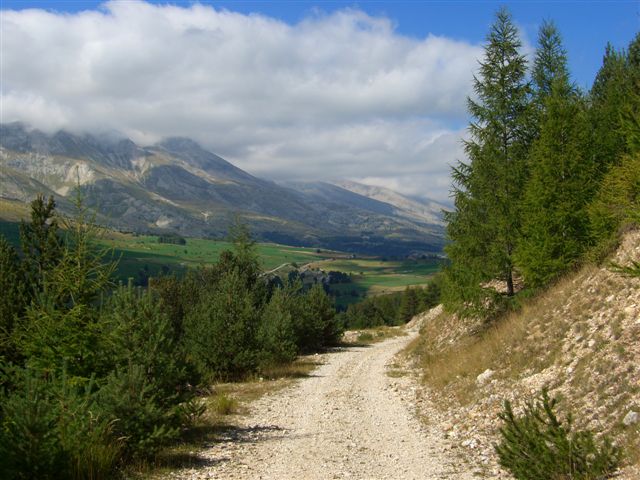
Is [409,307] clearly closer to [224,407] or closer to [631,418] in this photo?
[224,407]

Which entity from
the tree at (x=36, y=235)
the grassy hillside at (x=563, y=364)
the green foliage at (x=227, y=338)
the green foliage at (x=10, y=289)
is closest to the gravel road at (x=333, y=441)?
the grassy hillside at (x=563, y=364)

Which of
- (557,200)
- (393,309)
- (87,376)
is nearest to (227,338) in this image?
(87,376)

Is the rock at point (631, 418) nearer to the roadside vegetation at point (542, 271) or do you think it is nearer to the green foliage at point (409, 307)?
the roadside vegetation at point (542, 271)

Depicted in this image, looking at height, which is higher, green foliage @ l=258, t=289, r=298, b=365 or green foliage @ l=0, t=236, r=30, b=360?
green foliage @ l=0, t=236, r=30, b=360

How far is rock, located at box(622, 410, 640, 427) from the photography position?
9992 mm

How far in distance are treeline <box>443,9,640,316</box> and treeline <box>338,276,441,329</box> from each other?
246 feet

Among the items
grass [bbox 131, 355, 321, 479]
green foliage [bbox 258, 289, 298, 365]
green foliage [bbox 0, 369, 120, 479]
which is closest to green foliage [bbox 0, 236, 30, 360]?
grass [bbox 131, 355, 321, 479]

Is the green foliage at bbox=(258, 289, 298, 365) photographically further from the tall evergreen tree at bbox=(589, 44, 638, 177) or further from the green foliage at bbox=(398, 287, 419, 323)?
the green foliage at bbox=(398, 287, 419, 323)

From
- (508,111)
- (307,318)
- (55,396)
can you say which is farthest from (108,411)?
(307,318)

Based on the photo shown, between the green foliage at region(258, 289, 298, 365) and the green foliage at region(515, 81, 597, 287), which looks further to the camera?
the green foliage at region(258, 289, 298, 365)

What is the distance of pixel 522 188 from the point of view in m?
23.8

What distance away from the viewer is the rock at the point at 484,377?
16.7 meters

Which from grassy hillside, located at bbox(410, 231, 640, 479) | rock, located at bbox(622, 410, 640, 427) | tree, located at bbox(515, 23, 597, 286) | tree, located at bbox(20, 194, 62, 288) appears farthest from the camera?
tree, located at bbox(20, 194, 62, 288)

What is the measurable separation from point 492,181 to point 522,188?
139cm
